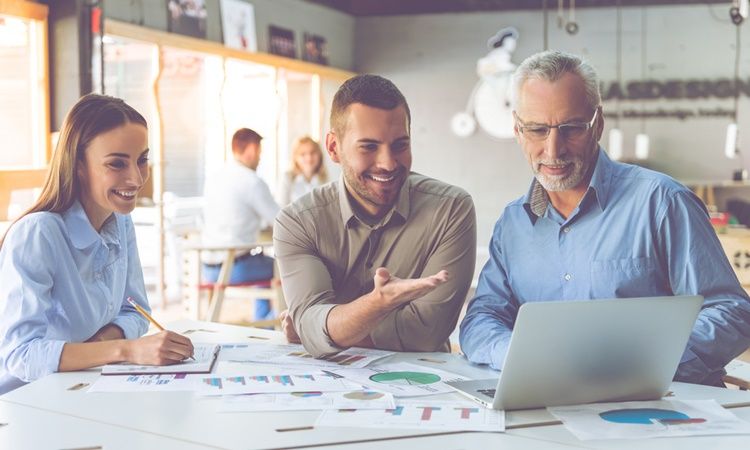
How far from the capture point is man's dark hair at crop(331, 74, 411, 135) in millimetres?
2367

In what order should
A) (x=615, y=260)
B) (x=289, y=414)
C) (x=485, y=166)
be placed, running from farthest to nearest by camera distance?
(x=485, y=166), (x=615, y=260), (x=289, y=414)

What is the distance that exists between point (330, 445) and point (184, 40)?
6.30 m

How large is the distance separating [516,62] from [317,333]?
8.74 metres

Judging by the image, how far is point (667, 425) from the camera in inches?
63.4

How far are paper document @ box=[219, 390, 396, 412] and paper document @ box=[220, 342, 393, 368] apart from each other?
28cm

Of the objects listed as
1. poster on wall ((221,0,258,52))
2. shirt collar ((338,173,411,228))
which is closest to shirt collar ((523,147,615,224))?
shirt collar ((338,173,411,228))

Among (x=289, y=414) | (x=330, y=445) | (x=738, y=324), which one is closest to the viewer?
(x=330, y=445)

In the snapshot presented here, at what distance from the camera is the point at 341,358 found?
7.18ft

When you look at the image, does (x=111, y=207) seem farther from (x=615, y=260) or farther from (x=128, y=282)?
(x=615, y=260)

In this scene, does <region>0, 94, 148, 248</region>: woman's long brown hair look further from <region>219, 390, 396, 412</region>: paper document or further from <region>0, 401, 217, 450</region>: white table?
<region>219, 390, 396, 412</region>: paper document

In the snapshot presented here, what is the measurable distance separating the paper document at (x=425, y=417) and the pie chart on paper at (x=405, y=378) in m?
0.17

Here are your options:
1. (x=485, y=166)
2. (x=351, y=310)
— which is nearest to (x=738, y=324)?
(x=351, y=310)

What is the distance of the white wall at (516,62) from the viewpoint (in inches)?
392

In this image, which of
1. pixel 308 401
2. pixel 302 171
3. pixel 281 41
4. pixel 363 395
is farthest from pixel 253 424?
pixel 281 41
